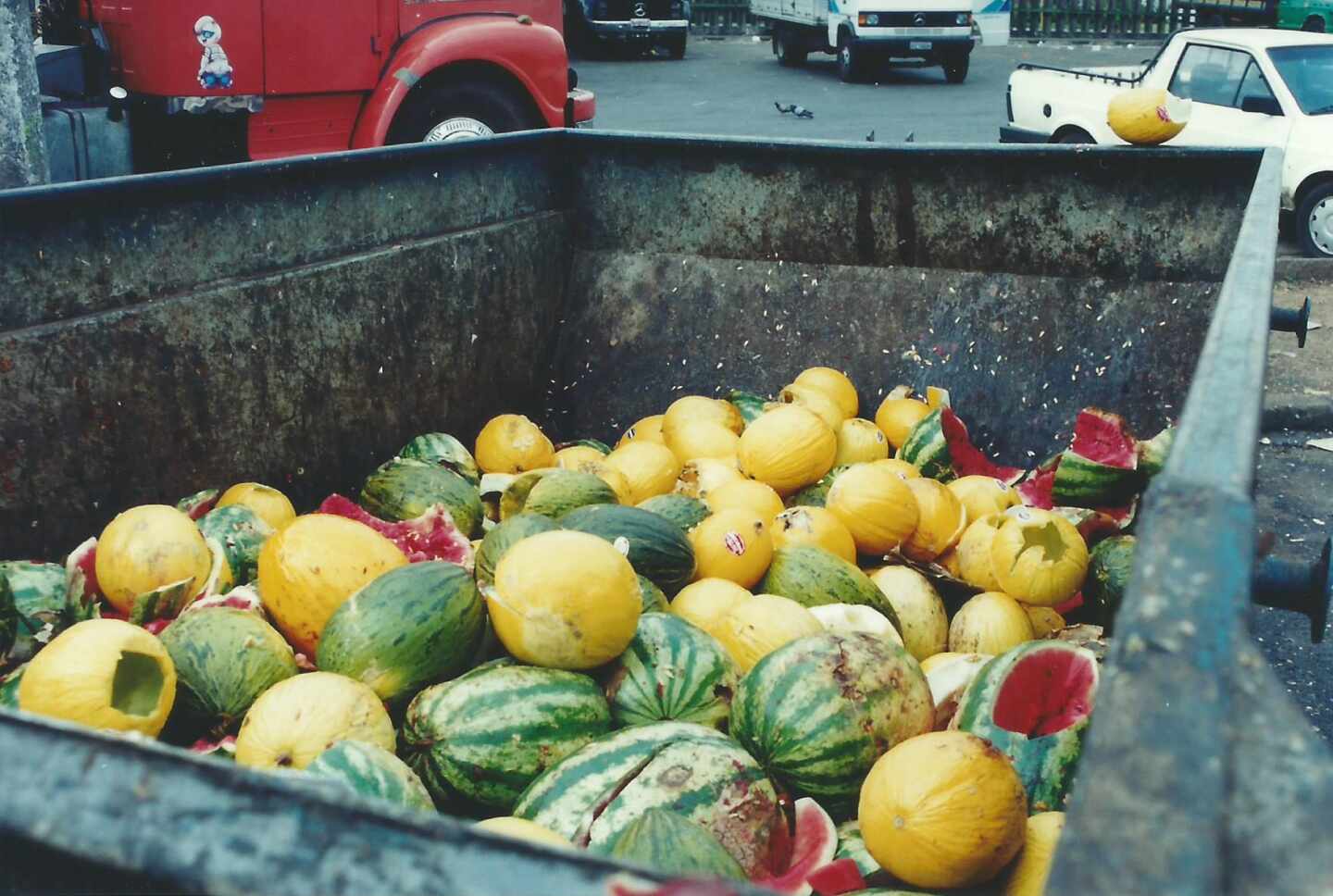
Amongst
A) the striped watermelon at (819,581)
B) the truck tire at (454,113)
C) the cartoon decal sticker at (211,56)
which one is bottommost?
the striped watermelon at (819,581)

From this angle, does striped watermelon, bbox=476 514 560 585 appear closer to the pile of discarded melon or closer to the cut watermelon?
the pile of discarded melon

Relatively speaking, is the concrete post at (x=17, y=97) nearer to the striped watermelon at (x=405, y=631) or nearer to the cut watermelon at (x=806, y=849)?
the striped watermelon at (x=405, y=631)

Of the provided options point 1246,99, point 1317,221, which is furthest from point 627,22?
point 1317,221

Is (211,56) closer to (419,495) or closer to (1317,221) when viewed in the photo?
(419,495)

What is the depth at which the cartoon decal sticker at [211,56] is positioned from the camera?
23.7ft

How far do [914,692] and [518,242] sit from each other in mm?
2668

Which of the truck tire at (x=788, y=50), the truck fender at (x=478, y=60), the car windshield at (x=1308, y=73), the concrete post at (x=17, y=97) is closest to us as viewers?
the concrete post at (x=17, y=97)

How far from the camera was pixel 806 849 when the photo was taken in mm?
2211

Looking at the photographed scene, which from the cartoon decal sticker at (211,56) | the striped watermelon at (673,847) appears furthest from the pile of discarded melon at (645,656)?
the cartoon decal sticker at (211,56)

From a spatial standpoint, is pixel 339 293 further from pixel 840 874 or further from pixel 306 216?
pixel 840 874

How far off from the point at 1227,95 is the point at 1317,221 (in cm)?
140

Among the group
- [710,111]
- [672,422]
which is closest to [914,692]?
[672,422]

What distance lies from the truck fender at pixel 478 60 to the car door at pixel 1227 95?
492cm

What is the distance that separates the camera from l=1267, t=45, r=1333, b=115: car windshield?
9797mm
